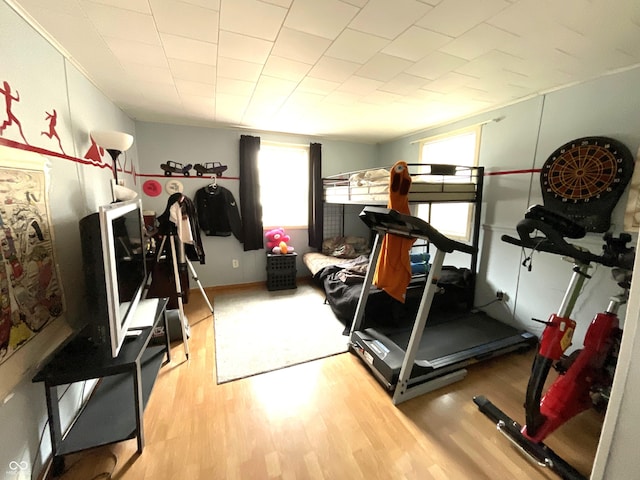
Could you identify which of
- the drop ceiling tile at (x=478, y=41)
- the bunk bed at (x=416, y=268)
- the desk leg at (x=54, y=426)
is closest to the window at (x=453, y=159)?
the bunk bed at (x=416, y=268)

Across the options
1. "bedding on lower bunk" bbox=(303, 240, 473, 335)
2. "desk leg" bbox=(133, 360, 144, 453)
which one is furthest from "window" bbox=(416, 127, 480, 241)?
"desk leg" bbox=(133, 360, 144, 453)

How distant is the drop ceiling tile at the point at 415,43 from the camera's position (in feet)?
4.63

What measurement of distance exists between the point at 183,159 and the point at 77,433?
295 centimetres

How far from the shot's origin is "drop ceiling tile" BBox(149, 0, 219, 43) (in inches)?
47.7

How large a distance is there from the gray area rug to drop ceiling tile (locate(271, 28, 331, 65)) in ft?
7.42

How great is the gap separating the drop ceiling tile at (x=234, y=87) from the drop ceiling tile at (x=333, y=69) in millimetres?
576

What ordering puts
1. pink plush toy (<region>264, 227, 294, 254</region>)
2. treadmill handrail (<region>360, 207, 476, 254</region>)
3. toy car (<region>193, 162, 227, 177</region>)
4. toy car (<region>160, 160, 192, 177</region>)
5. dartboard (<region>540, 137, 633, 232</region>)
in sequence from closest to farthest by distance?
treadmill handrail (<region>360, 207, 476, 254</region>) < dartboard (<region>540, 137, 633, 232</region>) < toy car (<region>160, 160, 192, 177</region>) < toy car (<region>193, 162, 227, 177</region>) < pink plush toy (<region>264, 227, 294, 254</region>)

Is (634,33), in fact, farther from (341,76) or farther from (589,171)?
(341,76)

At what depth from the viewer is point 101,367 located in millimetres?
1207

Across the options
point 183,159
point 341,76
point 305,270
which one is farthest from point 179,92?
point 305,270

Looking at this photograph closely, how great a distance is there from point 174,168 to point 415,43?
3078 millimetres

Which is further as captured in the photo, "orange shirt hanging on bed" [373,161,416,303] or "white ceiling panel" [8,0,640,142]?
"orange shirt hanging on bed" [373,161,416,303]

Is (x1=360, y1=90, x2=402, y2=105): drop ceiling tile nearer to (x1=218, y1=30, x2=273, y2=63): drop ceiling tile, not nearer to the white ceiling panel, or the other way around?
the white ceiling panel

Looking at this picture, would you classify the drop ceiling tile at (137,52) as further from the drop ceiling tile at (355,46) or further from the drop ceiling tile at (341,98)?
the drop ceiling tile at (341,98)
